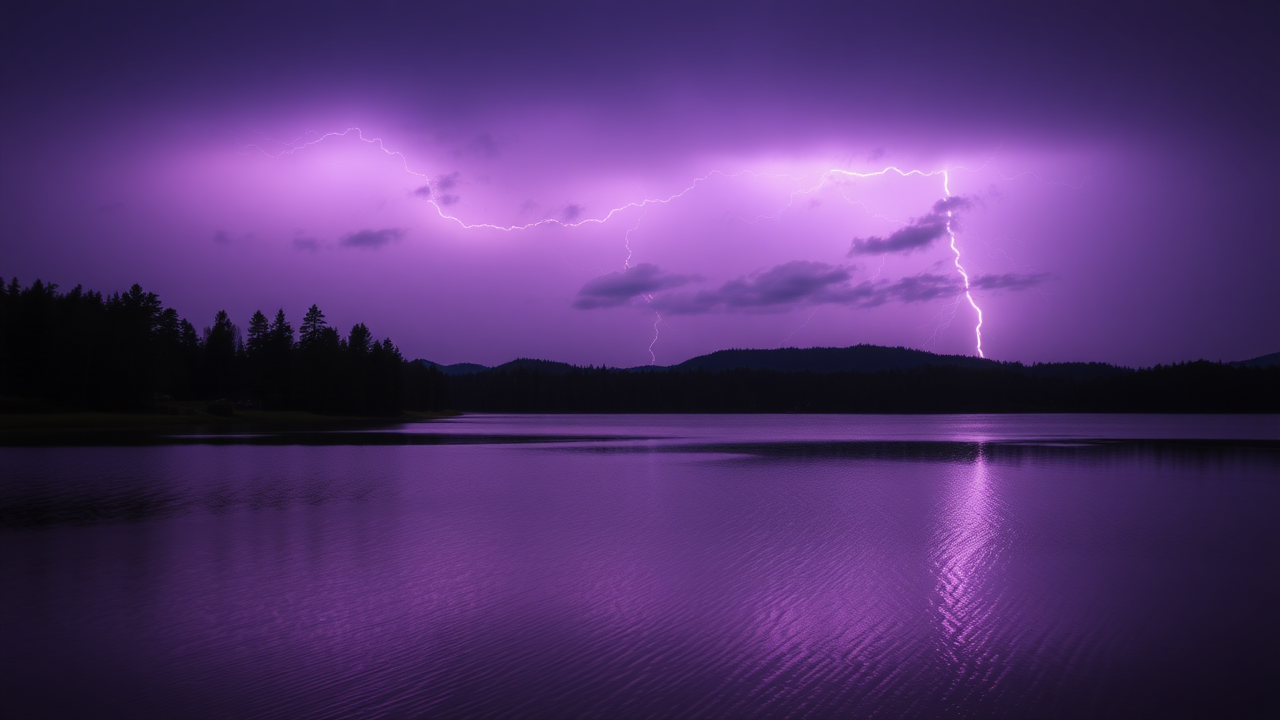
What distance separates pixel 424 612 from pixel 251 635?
86.3 inches

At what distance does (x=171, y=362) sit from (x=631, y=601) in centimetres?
8788

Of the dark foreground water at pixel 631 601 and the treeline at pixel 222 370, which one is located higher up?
the treeline at pixel 222 370

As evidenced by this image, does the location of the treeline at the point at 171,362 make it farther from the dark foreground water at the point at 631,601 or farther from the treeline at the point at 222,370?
the dark foreground water at the point at 631,601

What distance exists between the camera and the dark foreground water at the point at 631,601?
796 centimetres

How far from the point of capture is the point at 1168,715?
751 centimetres

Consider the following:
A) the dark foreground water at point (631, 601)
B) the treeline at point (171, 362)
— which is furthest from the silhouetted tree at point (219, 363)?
the dark foreground water at point (631, 601)

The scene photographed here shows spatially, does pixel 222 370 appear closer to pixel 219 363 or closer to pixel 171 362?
pixel 219 363

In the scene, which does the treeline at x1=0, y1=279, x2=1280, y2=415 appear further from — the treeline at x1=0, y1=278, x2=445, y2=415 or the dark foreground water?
the dark foreground water

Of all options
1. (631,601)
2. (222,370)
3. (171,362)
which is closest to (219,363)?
(222,370)

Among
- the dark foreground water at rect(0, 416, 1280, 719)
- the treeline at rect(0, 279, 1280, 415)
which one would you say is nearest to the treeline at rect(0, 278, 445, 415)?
the treeline at rect(0, 279, 1280, 415)

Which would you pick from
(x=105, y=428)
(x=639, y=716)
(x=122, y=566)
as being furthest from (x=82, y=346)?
(x=639, y=716)

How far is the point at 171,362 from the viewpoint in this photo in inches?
3324

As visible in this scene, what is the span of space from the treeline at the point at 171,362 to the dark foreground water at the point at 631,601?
178 feet

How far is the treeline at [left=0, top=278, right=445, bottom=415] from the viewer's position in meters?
70.1
